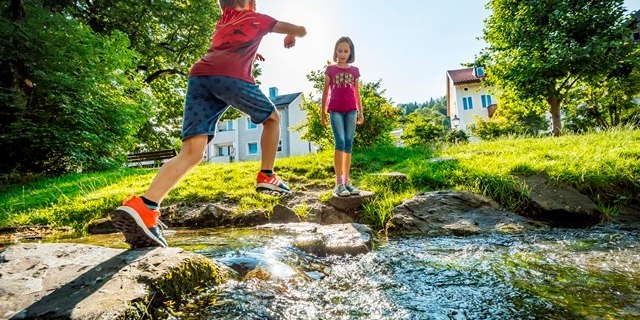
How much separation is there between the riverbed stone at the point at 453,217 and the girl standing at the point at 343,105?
786 millimetres

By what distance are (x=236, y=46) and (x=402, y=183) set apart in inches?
123

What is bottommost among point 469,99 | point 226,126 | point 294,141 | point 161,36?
point 294,141

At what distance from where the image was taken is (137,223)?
6.65ft

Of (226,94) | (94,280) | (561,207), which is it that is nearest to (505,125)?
(561,207)

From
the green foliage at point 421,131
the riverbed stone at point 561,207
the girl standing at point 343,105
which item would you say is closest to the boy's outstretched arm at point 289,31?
the girl standing at point 343,105

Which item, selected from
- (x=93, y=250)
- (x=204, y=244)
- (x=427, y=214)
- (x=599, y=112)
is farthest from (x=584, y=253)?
(x=599, y=112)

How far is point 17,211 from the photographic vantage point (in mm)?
5316

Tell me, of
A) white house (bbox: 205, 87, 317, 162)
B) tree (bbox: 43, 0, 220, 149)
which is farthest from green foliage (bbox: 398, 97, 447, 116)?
tree (bbox: 43, 0, 220, 149)

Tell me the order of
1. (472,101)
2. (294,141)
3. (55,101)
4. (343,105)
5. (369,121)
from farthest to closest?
(472,101) → (294,141) → (369,121) → (55,101) → (343,105)

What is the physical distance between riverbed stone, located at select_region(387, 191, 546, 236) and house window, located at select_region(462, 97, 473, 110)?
37.8 metres

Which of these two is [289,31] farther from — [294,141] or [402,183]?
[294,141]

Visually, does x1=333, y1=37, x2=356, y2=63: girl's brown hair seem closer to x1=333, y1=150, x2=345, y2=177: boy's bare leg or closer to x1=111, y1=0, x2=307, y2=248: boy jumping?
x1=333, y1=150, x2=345, y2=177: boy's bare leg

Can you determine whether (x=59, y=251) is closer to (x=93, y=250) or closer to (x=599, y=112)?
(x=93, y=250)

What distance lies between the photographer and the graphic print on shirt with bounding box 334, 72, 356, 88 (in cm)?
470
